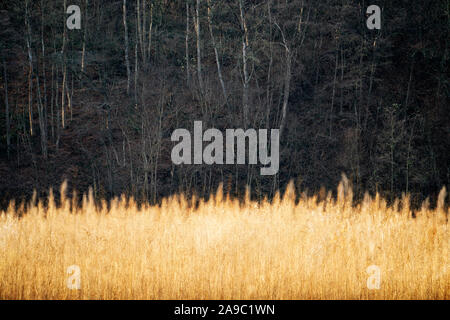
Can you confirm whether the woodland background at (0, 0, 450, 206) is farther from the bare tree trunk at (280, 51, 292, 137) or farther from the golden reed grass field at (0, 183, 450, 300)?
the golden reed grass field at (0, 183, 450, 300)

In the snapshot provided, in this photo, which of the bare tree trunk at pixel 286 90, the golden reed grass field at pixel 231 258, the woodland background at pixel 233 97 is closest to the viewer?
the golden reed grass field at pixel 231 258

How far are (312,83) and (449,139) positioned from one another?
8.39m

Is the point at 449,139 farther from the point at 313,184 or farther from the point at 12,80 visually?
the point at 12,80

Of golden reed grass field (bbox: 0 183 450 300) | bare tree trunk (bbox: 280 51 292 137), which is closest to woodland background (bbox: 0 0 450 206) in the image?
bare tree trunk (bbox: 280 51 292 137)

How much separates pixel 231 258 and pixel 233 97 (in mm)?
15611

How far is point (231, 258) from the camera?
5844mm

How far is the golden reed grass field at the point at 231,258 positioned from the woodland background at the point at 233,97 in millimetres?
9710

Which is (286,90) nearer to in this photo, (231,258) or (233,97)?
(233,97)

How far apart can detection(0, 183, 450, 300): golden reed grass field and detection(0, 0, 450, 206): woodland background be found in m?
9.71

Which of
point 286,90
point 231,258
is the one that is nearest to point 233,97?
point 286,90

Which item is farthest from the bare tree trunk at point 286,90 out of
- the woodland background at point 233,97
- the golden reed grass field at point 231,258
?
the golden reed grass field at point 231,258

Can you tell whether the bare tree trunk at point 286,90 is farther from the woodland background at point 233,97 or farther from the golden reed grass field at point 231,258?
the golden reed grass field at point 231,258

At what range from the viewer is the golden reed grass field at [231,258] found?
5125 millimetres
